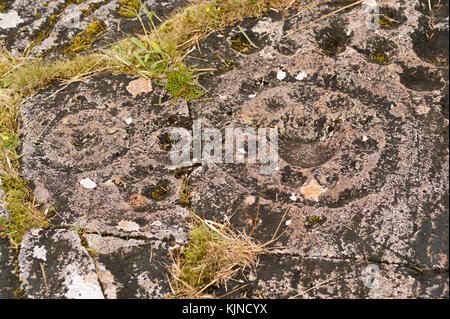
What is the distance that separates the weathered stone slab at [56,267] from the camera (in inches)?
72.4

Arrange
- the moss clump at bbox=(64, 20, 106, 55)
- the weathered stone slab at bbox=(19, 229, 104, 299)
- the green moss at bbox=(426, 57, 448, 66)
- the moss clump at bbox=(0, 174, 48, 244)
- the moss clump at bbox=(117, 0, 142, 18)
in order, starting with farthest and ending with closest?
the moss clump at bbox=(117, 0, 142, 18) < the moss clump at bbox=(64, 20, 106, 55) < the green moss at bbox=(426, 57, 448, 66) < the moss clump at bbox=(0, 174, 48, 244) < the weathered stone slab at bbox=(19, 229, 104, 299)

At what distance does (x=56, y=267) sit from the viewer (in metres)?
1.90

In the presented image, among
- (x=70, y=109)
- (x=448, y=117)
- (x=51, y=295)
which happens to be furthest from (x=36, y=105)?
(x=448, y=117)

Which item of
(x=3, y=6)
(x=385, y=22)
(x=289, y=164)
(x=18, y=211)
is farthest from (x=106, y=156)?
(x=385, y=22)

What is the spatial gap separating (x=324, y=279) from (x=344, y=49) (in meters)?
1.30

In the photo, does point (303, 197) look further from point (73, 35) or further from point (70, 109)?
point (73, 35)

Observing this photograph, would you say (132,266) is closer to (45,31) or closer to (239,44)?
(239,44)

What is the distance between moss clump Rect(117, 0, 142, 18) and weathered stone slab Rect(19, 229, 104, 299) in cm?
152

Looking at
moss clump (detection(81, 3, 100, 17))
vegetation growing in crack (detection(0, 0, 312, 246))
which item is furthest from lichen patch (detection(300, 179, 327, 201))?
moss clump (detection(81, 3, 100, 17))

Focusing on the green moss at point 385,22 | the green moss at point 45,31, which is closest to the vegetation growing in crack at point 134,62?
the green moss at point 45,31

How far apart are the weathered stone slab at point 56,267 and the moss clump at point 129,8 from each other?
1.52 meters

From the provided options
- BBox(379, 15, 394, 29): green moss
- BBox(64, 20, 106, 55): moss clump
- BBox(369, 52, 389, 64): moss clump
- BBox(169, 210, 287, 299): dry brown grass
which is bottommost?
BBox(169, 210, 287, 299): dry brown grass

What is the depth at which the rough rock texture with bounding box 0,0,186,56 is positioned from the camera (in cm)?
280

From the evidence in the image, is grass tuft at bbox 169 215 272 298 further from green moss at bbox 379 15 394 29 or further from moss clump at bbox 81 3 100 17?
moss clump at bbox 81 3 100 17
